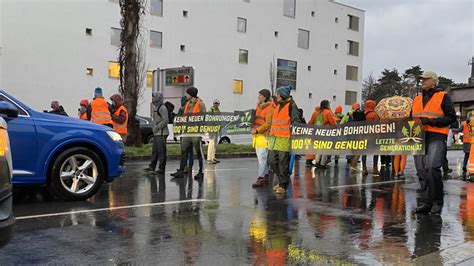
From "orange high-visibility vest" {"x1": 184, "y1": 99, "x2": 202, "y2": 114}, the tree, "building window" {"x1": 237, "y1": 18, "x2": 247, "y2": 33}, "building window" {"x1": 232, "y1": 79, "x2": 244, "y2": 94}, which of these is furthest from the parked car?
"building window" {"x1": 237, "y1": 18, "x2": 247, "y2": 33}

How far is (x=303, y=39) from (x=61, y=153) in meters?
39.2

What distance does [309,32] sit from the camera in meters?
44.8

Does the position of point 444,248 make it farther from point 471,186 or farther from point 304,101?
point 304,101

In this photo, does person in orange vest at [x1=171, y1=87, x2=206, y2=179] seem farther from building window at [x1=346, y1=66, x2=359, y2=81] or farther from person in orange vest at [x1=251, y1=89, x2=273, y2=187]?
building window at [x1=346, y1=66, x2=359, y2=81]

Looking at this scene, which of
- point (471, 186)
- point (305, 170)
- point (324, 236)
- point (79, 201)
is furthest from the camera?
point (305, 170)

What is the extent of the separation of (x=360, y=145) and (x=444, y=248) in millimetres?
3790

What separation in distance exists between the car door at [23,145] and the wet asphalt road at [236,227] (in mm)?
479

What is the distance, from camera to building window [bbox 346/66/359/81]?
161 feet

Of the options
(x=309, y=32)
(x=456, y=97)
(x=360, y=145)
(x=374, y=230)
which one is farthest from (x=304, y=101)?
(x=374, y=230)

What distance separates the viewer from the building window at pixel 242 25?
129 ft

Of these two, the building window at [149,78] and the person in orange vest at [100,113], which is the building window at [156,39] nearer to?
the building window at [149,78]

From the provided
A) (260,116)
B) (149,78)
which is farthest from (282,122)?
(149,78)

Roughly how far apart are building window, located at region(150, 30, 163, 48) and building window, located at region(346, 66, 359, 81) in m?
21.3

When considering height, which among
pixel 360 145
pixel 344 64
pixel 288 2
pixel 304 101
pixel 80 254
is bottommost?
pixel 80 254
